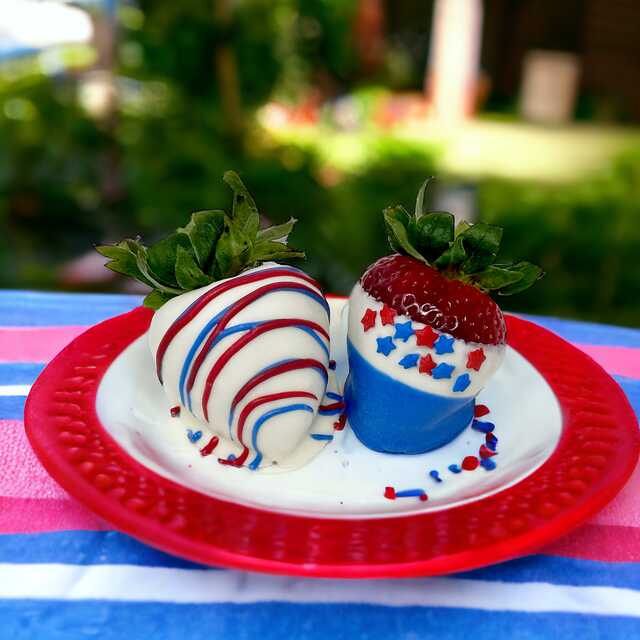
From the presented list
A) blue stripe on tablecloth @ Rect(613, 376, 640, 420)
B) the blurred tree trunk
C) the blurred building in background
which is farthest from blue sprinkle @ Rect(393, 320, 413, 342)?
the blurred tree trunk

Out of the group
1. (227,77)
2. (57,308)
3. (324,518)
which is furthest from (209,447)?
(227,77)

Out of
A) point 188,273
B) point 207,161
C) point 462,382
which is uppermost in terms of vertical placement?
point 188,273

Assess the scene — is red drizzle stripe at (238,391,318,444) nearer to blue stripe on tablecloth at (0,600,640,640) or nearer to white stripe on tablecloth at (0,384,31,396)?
blue stripe on tablecloth at (0,600,640,640)

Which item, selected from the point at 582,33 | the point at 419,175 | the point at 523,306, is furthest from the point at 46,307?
the point at 582,33

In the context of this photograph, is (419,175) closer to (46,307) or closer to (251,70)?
(251,70)

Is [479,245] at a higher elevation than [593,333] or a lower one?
higher

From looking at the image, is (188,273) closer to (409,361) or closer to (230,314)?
(230,314)

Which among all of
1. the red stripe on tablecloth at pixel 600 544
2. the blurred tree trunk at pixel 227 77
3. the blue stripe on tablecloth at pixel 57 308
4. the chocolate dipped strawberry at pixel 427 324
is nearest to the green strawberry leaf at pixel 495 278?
the chocolate dipped strawberry at pixel 427 324
